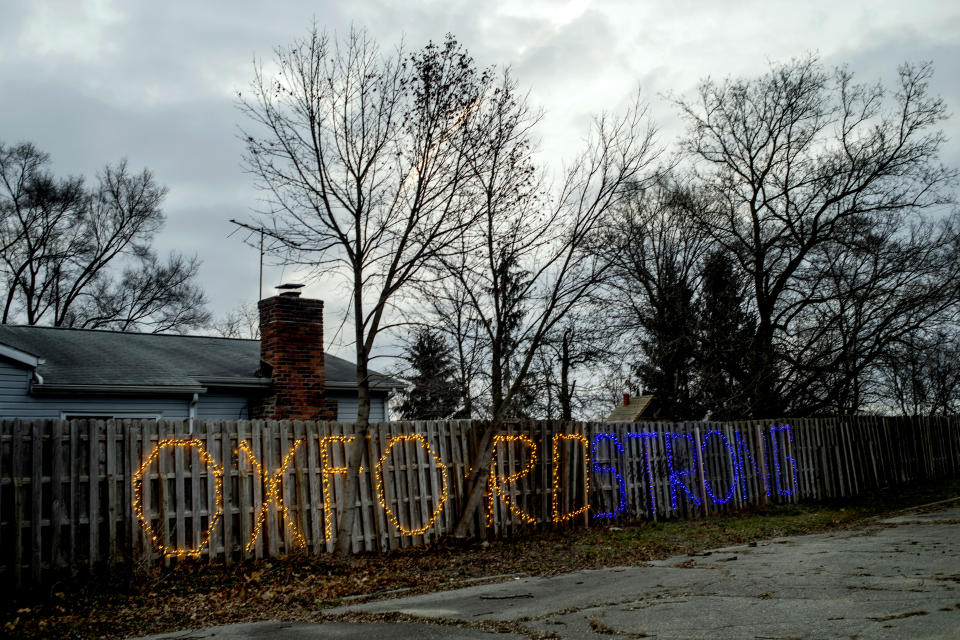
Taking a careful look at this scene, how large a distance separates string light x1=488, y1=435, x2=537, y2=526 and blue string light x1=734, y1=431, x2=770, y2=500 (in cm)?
600

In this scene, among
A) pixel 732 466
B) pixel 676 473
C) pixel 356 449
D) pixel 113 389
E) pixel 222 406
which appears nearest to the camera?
pixel 356 449

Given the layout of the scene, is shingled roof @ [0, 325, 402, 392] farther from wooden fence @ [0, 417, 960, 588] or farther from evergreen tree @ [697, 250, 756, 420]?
evergreen tree @ [697, 250, 756, 420]

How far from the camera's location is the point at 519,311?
1427cm

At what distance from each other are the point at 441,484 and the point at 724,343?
14.8 meters

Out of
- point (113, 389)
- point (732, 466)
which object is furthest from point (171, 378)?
point (732, 466)

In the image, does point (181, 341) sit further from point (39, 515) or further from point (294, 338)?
point (39, 515)

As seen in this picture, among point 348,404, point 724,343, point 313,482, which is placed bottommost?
point 313,482

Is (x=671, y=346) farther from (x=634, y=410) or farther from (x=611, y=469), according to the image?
(x=611, y=469)

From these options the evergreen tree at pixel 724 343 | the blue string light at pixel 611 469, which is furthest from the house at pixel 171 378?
the evergreen tree at pixel 724 343

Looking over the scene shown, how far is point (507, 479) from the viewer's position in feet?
43.3

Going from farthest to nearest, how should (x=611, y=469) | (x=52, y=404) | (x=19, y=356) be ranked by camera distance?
(x=52, y=404)
(x=611, y=469)
(x=19, y=356)

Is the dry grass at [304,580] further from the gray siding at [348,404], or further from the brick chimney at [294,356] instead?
the gray siding at [348,404]

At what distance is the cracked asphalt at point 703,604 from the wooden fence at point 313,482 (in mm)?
2733

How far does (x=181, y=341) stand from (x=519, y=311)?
1003 cm
